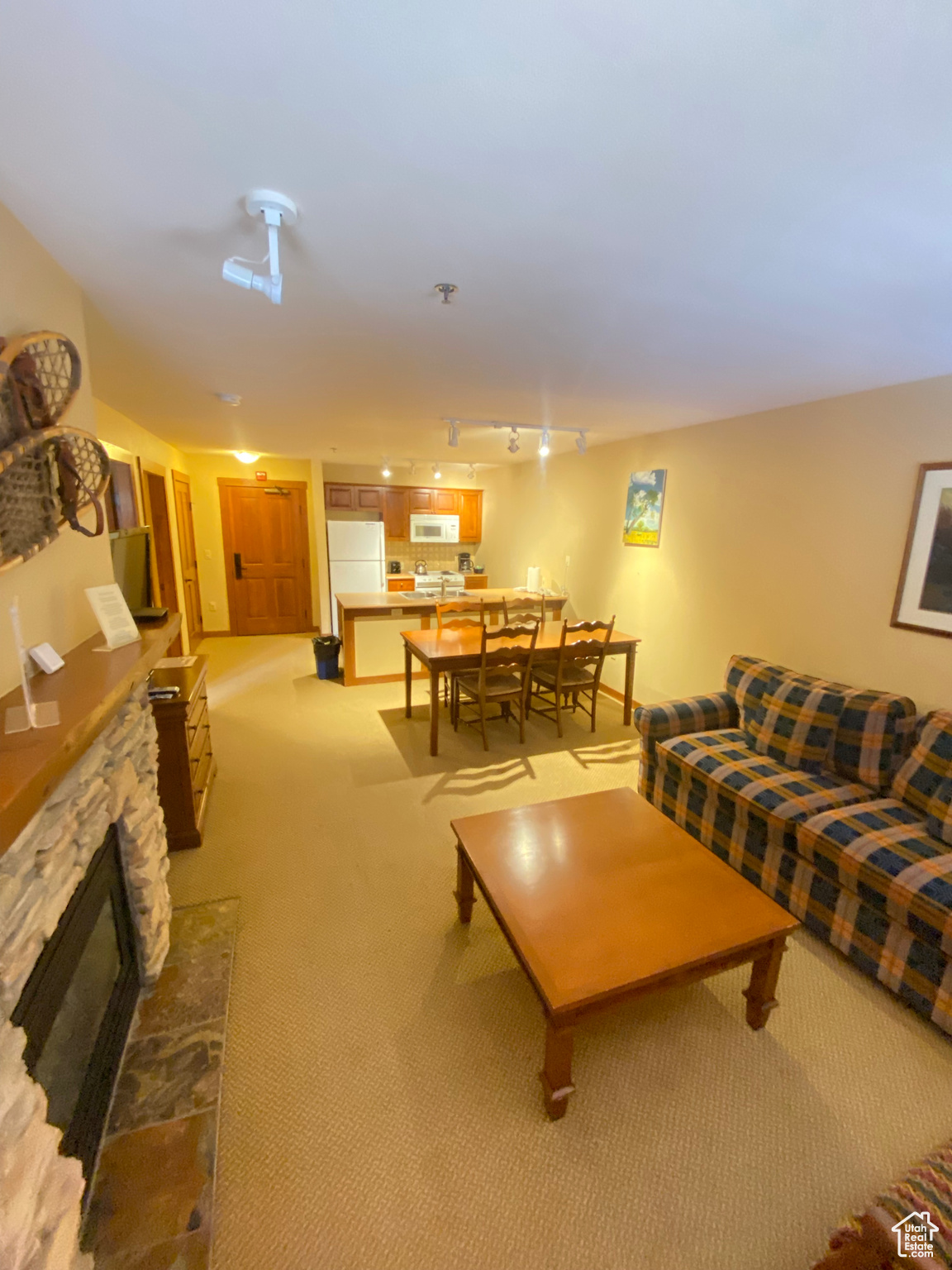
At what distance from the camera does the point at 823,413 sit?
2.74 m

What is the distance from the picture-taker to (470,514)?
23.0 ft

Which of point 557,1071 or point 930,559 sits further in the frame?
point 930,559

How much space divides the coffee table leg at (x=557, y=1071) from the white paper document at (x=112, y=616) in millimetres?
1621

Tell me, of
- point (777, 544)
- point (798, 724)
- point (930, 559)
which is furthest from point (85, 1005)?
point (777, 544)

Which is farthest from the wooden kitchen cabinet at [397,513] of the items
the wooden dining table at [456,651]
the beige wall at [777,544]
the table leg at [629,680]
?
the table leg at [629,680]

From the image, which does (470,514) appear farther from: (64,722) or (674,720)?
(64,722)

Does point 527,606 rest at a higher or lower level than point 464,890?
higher

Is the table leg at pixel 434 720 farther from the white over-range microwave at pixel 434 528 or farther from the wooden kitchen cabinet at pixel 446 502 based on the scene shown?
the wooden kitchen cabinet at pixel 446 502

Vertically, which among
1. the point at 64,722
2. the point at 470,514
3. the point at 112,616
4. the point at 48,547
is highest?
the point at 470,514

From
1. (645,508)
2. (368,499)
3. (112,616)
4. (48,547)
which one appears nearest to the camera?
(48,547)

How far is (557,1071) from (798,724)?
1.90 m

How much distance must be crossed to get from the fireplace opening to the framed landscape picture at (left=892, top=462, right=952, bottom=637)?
3.35 meters

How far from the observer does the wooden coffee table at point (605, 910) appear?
4.49 ft

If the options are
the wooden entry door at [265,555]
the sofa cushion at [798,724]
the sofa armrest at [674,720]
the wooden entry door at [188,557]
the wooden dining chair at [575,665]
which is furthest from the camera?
the wooden entry door at [265,555]
